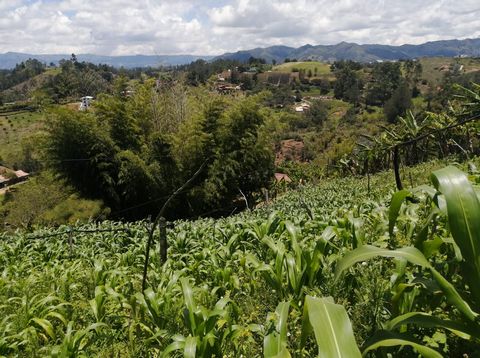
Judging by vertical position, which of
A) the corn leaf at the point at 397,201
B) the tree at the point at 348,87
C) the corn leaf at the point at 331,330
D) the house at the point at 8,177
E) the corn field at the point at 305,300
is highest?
the corn leaf at the point at 397,201

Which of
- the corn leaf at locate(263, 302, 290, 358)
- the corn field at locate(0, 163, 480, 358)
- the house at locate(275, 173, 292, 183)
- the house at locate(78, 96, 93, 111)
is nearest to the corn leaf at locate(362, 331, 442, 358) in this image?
the corn field at locate(0, 163, 480, 358)

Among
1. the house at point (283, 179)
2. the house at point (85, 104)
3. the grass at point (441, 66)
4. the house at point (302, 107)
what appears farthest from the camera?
the grass at point (441, 66)

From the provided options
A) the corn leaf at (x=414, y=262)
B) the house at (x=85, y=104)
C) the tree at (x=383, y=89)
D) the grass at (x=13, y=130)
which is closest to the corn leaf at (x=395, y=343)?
the corn leaf at (x=414, y=262)

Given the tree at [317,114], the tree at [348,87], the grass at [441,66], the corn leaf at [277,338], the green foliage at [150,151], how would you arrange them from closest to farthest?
1. the corn leaf at [277,338]
2. the green foliage at [150,151]
3. the tree at [317,114]
4. the tree at [348,87]
5. the grass at [441,66]

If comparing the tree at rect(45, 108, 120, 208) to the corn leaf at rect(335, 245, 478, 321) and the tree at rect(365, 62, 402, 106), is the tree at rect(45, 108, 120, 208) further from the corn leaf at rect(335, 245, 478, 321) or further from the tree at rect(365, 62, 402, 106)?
the tree at rect(365, 62, 402, 106)

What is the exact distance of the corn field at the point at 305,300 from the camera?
3.53 ft

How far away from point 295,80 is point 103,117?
72.8 m

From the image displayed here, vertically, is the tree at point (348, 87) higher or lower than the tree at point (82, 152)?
lower

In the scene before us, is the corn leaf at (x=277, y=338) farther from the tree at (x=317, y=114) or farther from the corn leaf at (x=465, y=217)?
the tree at (x=317, y=114)

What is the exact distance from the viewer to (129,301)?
92.0 inches

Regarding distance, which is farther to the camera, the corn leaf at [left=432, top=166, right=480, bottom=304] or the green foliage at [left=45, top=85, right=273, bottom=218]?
the green foliage at [left=45, top=85, right=273, bottom=218]

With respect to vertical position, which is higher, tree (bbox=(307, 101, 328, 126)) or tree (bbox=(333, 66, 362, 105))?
tree (bbox=(333, 66, 362, 105))

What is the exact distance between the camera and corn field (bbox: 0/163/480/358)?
1.08m

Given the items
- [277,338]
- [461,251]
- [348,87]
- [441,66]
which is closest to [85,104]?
[277,338]
